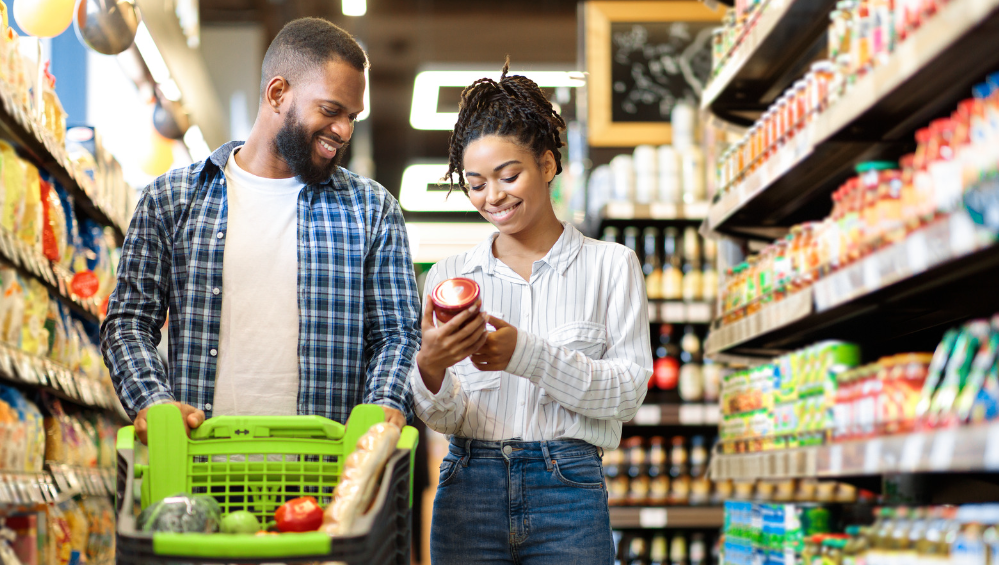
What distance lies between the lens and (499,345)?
1859mm

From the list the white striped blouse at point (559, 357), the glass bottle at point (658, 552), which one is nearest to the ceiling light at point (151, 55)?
the white striped blouse at point (559, 357)

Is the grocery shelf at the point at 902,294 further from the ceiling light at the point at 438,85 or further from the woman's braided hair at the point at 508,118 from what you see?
the ceiling light at the point at 438,85

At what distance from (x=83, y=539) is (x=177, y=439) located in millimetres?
2133

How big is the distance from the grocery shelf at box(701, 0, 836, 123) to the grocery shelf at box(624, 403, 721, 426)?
1754mm

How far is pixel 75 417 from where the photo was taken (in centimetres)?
397

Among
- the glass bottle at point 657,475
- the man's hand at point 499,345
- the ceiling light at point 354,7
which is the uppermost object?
the ceiling light at point 354,7

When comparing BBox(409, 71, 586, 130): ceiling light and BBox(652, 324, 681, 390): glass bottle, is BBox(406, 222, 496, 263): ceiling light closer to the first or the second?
BBox(409, 71, 586, 130): ceiling light

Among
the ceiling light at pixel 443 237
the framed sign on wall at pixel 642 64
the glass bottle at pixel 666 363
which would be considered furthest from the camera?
the ceiling light at pixel 443 237

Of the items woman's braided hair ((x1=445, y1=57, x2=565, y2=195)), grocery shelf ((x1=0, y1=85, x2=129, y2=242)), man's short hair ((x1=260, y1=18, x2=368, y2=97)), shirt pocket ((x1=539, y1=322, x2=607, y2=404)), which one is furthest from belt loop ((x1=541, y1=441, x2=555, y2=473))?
grocery shelf ((x1=0, y1=85, x2=129, y2=242))

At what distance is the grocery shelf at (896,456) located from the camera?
1616 millimetres

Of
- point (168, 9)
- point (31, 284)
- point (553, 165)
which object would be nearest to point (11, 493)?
point (31, 284)

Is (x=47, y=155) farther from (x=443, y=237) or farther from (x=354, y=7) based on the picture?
(x=443, y=237)

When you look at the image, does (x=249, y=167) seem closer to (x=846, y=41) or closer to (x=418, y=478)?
(x=846, y=41)

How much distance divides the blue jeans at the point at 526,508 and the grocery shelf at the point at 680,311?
332 cm
